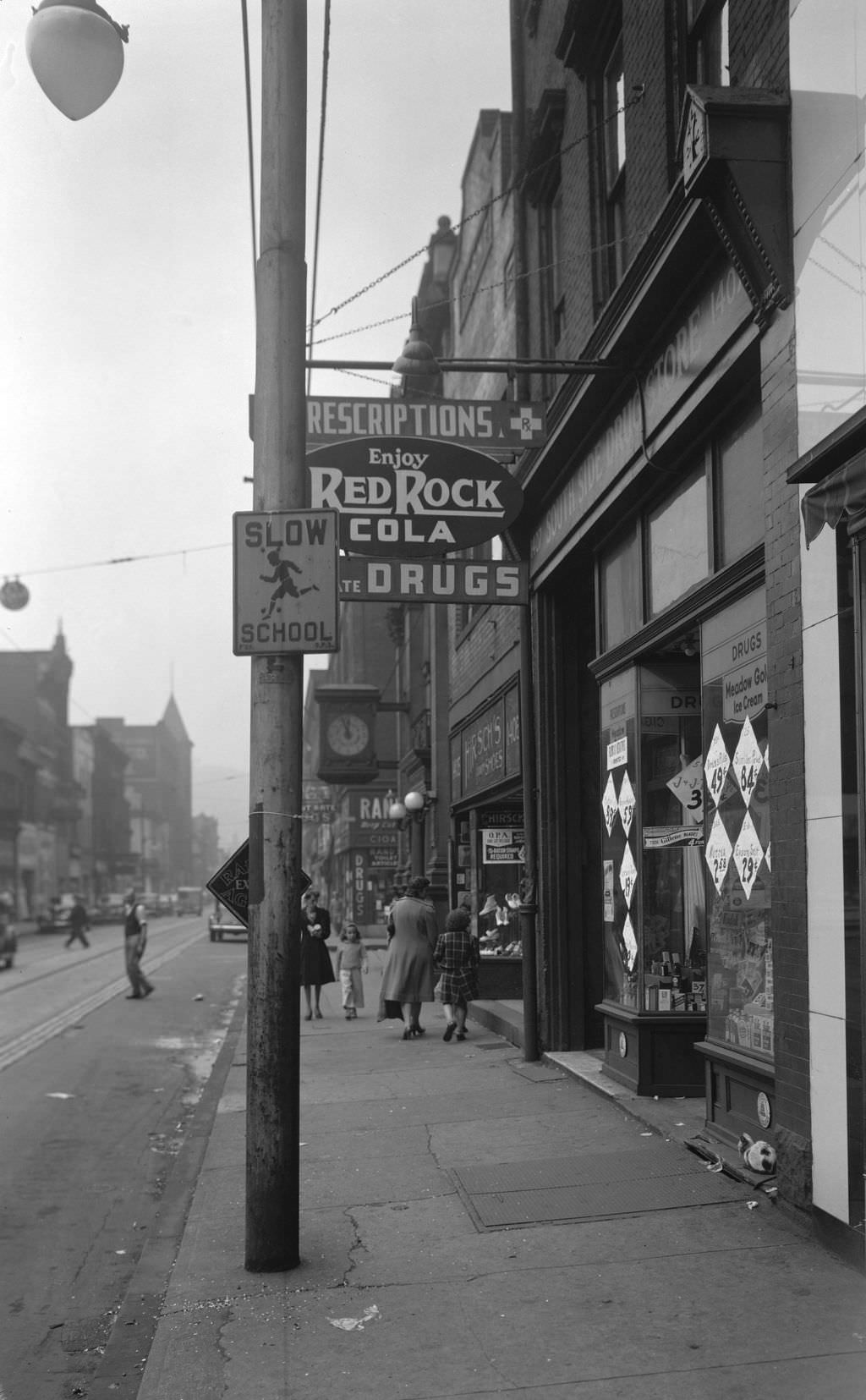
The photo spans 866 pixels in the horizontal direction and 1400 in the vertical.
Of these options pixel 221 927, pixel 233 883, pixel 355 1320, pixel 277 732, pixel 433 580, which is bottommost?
pixel 221 927

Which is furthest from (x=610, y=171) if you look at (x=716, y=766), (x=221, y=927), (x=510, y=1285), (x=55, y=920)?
(x=55, y=920)

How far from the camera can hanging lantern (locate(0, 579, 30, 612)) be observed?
2110 inches

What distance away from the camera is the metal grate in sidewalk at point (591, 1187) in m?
7.06

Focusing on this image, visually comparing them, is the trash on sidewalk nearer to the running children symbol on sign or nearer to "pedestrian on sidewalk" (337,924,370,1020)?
the running children symbol on sign

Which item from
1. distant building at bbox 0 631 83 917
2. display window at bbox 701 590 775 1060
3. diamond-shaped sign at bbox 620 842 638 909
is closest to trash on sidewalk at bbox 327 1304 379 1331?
display window at bbox 701 590 775 1060

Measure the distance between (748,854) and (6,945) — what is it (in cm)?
2823

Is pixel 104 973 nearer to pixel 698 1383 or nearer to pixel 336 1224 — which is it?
pixel 336 1224

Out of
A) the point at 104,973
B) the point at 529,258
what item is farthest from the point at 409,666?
the point at 529,258

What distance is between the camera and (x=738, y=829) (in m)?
8.05

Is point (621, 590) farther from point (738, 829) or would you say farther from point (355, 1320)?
point (355, 1320)

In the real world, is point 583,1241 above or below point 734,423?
below

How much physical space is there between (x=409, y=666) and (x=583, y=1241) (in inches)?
1108

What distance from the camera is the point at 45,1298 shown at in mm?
6609

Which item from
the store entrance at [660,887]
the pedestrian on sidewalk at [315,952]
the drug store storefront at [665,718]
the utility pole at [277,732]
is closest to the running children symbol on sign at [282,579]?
the utility pole at [277,732]
